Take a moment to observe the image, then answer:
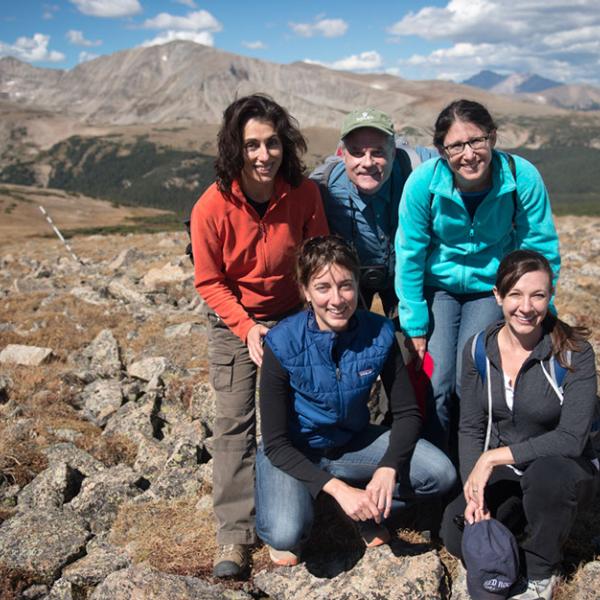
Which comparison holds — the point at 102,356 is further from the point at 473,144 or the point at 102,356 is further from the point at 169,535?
the point at 473,144

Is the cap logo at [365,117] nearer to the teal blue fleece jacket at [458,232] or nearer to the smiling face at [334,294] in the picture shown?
the teal blue fleece jacket at [458,232]

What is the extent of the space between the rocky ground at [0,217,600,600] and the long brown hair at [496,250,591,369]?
1.53 metres

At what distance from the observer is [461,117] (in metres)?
4.38

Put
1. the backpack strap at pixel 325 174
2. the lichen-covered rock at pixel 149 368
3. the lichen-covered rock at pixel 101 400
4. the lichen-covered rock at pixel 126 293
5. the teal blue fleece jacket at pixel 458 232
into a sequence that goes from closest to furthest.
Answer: the teal blue fleece jacket at pixel 458 232, the backpack strap at pixel 325 174, the lichen-covered rock at pixel 101 400, the lichen-covered rock at pixel 149 368, the lichen-covered rock at pixel 126 293

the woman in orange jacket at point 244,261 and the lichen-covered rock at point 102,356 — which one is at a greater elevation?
the woman in orange jacket at point 244,261

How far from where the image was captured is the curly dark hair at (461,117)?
4352mm

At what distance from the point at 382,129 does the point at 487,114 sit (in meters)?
0.79

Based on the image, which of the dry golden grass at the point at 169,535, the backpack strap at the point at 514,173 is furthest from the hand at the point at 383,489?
the backpack strap at the point at 514,173

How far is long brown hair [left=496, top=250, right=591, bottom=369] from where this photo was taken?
13.2 ft

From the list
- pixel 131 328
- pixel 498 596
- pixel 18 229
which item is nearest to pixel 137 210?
pixel 18 229

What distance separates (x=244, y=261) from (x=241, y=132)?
1.00 meters

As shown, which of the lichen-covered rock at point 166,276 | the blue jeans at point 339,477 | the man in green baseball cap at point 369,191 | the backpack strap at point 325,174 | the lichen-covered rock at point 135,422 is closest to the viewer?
the blue jeans at point 339,477

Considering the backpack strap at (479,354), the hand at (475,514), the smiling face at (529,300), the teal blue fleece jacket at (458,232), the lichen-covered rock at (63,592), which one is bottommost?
the lichen-covered rock at (63,592)

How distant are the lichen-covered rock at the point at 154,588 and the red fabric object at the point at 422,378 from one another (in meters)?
2.00
